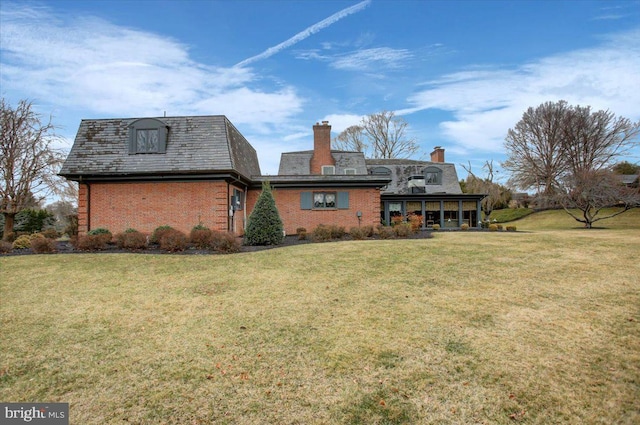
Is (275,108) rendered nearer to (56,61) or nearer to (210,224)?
(210,224)

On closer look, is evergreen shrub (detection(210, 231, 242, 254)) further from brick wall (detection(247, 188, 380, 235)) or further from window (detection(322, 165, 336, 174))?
window (detection(322, 165, 336, 174))

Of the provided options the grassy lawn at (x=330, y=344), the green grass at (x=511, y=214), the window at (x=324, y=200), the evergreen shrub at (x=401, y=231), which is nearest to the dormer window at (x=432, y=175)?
the window at (x=324, y=200)

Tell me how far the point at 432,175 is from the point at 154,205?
2215 cm

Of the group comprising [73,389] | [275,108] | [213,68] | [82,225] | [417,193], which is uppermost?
[213,68]

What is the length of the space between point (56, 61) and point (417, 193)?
75.1ft

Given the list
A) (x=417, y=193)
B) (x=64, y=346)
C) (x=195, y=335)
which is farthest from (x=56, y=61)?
(x=417, y=193)

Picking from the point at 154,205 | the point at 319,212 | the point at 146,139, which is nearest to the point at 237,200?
the point at 154,205

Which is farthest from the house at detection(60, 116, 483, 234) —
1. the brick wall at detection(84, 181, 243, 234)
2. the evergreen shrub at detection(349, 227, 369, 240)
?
the evergreen shrub at detection(349, 227, 369, 240)

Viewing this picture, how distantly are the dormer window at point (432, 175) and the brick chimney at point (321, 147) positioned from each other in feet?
28.9

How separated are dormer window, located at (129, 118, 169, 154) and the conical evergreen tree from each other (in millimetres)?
6470

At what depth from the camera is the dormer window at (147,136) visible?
16.3 m

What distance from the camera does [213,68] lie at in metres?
14.5

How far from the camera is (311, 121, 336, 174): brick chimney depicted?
2541 centimetres

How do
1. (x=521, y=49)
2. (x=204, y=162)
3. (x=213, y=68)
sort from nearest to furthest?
(x=521, y=49)
(x=213, y=68)
(x=204, y=162)
